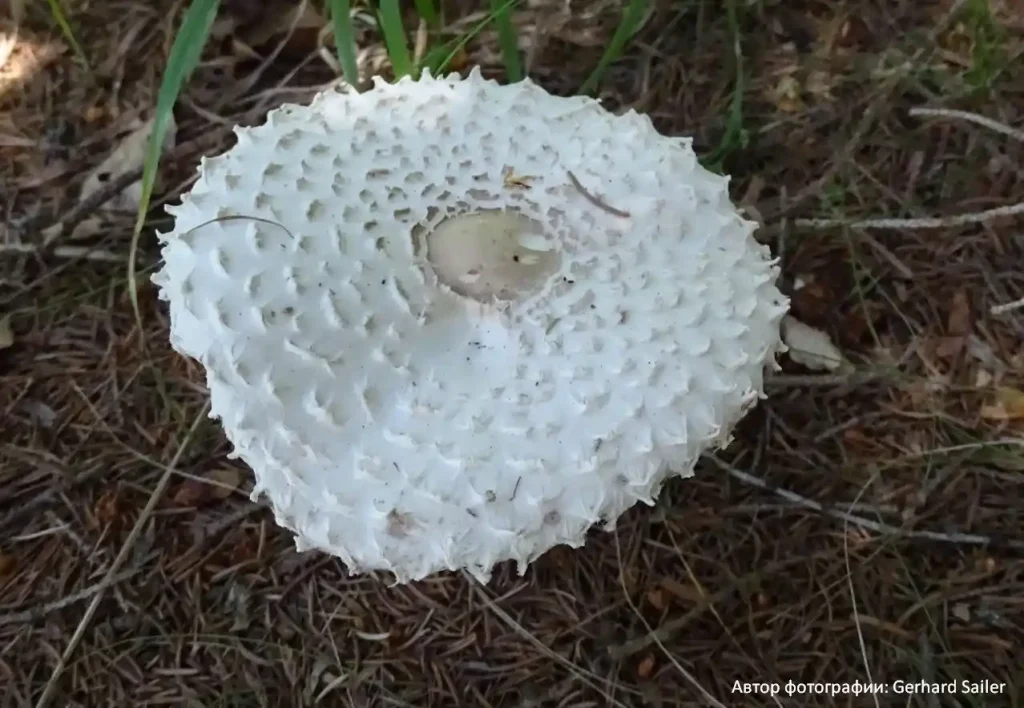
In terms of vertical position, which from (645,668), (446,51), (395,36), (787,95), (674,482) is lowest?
(645,668)

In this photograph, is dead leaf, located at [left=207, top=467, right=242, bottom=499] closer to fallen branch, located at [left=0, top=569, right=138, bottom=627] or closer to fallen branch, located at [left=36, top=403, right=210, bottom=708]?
fallen branch, located at [left=36, top=403, right=210, bottom=708]

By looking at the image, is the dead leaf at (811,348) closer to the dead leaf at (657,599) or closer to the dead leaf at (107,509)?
the dead leaf at (657,599)

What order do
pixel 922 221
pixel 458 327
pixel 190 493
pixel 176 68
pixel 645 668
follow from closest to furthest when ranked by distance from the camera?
pixel 458 327 < pixel 176 68 < pixel 645 668 < pixel 190 493 < pixel 922 221

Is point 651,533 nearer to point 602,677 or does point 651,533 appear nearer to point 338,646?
point 602,677

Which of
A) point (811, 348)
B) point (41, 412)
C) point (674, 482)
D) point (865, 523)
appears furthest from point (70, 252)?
point (865, 523)

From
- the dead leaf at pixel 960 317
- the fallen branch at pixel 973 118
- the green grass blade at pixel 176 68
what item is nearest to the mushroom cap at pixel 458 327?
the green grass blade at pixel 176 68

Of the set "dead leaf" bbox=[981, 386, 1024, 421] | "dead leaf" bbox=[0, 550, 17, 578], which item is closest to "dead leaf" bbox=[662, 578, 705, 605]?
"dead leaf" bbox=[981, 386, 1024, 421]

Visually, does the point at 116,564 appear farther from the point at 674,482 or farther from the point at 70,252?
the point at 674,482
